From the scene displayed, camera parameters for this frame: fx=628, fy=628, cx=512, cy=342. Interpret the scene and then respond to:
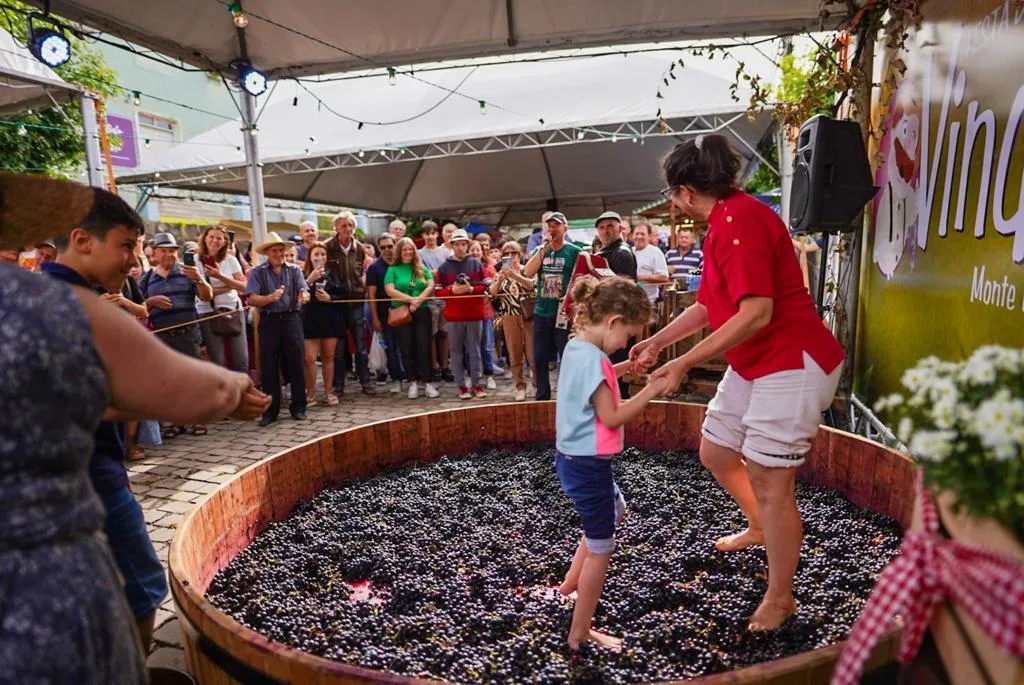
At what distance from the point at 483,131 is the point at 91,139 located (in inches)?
265

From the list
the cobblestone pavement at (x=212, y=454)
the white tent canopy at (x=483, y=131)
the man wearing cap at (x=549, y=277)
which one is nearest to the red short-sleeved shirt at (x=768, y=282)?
the cobblestone pavement at (x=212, y=454)

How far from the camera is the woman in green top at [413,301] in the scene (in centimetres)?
657

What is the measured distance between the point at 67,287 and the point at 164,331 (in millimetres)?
4707

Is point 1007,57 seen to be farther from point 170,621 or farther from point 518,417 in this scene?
point 170,621

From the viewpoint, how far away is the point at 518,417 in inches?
177

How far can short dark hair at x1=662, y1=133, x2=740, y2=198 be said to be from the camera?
2180mm

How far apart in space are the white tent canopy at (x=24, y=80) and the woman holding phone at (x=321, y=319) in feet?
9.63

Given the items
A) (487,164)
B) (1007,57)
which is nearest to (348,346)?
(1007,57)

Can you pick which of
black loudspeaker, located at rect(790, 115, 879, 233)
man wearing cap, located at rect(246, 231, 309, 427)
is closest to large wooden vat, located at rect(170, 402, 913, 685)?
black loudspeaker, located at rect(790, 115, 879, 233)

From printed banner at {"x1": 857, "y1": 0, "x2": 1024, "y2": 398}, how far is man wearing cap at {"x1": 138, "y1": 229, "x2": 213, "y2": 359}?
522 cm

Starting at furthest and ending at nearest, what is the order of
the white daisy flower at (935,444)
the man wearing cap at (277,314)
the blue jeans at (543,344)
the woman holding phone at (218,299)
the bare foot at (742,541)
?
the woman holding phone at (218,299) → the man wearing cap at (277,314) → the blue jeans at (543,344) → the bare foot at (742,541) → the white daisy flower at (935,444)

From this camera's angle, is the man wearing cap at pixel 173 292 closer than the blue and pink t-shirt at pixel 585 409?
No

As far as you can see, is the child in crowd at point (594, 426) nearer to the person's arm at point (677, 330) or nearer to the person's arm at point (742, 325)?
the person's arm at point (742, 325)

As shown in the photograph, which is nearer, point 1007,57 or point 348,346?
point 1007,57
